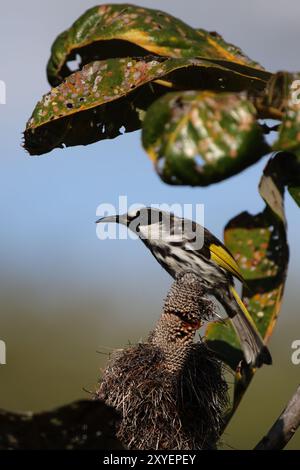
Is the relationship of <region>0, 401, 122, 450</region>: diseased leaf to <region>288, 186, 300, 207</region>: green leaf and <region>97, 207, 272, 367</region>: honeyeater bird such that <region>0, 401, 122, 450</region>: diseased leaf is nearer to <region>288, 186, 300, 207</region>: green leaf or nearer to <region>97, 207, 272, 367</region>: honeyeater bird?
<region>288, 186, 300, 207</region>: green leaf

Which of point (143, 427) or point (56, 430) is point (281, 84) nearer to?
point (56, 430)

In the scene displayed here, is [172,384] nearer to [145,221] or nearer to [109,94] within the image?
[109,94]

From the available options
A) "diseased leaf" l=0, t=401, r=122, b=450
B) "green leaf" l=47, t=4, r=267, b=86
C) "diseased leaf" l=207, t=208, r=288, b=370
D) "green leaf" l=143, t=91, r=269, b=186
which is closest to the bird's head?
"green leaf" l=47, t=4, r=267, b=86

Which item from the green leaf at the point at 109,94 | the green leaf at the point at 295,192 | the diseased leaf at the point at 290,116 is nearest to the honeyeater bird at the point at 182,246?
the green leaf at the point at 109,94
